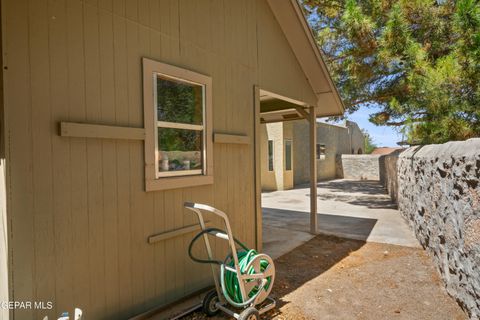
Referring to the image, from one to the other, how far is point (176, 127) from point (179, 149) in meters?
0.25

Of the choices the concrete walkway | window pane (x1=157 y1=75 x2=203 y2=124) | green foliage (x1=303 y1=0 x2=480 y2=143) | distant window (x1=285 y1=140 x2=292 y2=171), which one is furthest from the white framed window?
distant window (x1=285 y1=140 x2=292 y2=171)

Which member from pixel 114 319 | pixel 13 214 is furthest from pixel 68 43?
pixel 114 319

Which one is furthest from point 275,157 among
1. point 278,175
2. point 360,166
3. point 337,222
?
point 360,166

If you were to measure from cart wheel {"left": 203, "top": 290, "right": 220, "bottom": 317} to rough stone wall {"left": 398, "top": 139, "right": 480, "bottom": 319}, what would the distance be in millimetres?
2477

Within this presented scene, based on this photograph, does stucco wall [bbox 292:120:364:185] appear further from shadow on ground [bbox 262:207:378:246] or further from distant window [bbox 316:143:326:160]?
shadow on ground [bbox 262:207:378:246]

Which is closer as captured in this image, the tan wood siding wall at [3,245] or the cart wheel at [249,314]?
the tan wood siding wall at [3,245]

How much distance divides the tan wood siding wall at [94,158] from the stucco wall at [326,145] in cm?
1306

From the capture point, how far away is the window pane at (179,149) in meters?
3.08

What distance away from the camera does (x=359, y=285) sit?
3775 millimetres

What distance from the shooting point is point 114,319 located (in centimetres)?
263

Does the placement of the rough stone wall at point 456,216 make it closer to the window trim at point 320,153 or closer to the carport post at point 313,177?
the carport post at point 313,177

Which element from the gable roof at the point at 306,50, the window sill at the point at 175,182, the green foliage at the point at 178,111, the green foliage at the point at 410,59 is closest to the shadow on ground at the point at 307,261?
the window sill at the point at 175,182

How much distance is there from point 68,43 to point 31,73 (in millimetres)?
402

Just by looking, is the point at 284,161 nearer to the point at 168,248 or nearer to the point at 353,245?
the point at 353,245
